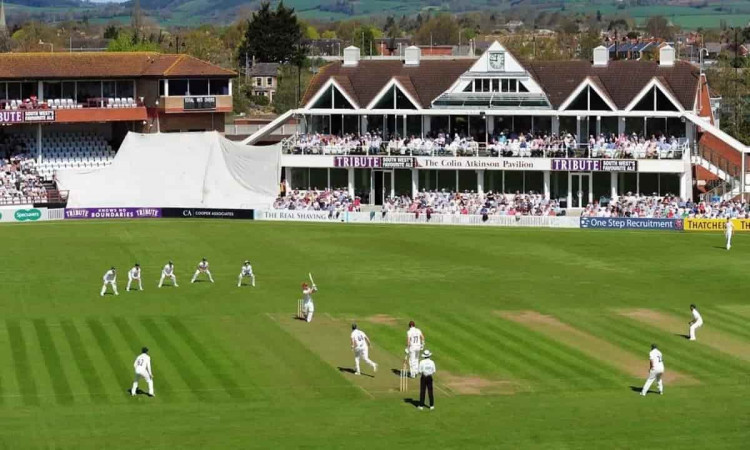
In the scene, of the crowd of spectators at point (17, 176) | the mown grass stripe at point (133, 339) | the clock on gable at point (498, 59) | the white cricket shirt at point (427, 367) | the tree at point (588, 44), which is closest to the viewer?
the white cricket shirt at point (427, 367)

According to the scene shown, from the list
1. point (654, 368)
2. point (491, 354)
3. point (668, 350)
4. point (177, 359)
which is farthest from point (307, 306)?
point (654, 368)

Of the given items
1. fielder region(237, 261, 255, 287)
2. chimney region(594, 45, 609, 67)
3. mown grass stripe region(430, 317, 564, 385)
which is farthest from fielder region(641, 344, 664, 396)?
chimney region(594, 45, 609, 67)

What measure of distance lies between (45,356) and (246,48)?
12267cm

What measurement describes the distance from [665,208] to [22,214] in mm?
30736

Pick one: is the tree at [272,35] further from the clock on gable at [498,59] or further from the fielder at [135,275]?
the fielder at [135,275]

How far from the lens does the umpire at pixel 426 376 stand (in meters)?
31.5

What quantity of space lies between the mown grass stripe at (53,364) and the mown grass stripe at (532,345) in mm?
11589

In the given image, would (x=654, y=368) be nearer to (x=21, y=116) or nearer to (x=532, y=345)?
(x=532, y=345)

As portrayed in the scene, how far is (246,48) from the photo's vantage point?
15800cm

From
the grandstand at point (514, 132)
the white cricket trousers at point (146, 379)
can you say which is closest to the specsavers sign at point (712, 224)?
the grandstand at point (514, 132)

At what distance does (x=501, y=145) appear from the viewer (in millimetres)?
75750

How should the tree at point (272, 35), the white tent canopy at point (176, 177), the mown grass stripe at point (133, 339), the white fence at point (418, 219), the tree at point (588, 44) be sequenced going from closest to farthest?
1. the mown grass stripe at point (133, 339)
2. the white fence at point (418, 219)
3. the white tent canopy at point (176, 177)
4. the tree at point (272, 35)
5. the tree at point (588, 44)

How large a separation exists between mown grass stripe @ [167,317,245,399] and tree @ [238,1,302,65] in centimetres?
11225

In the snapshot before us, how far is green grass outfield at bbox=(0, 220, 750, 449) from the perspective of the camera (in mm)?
30734
